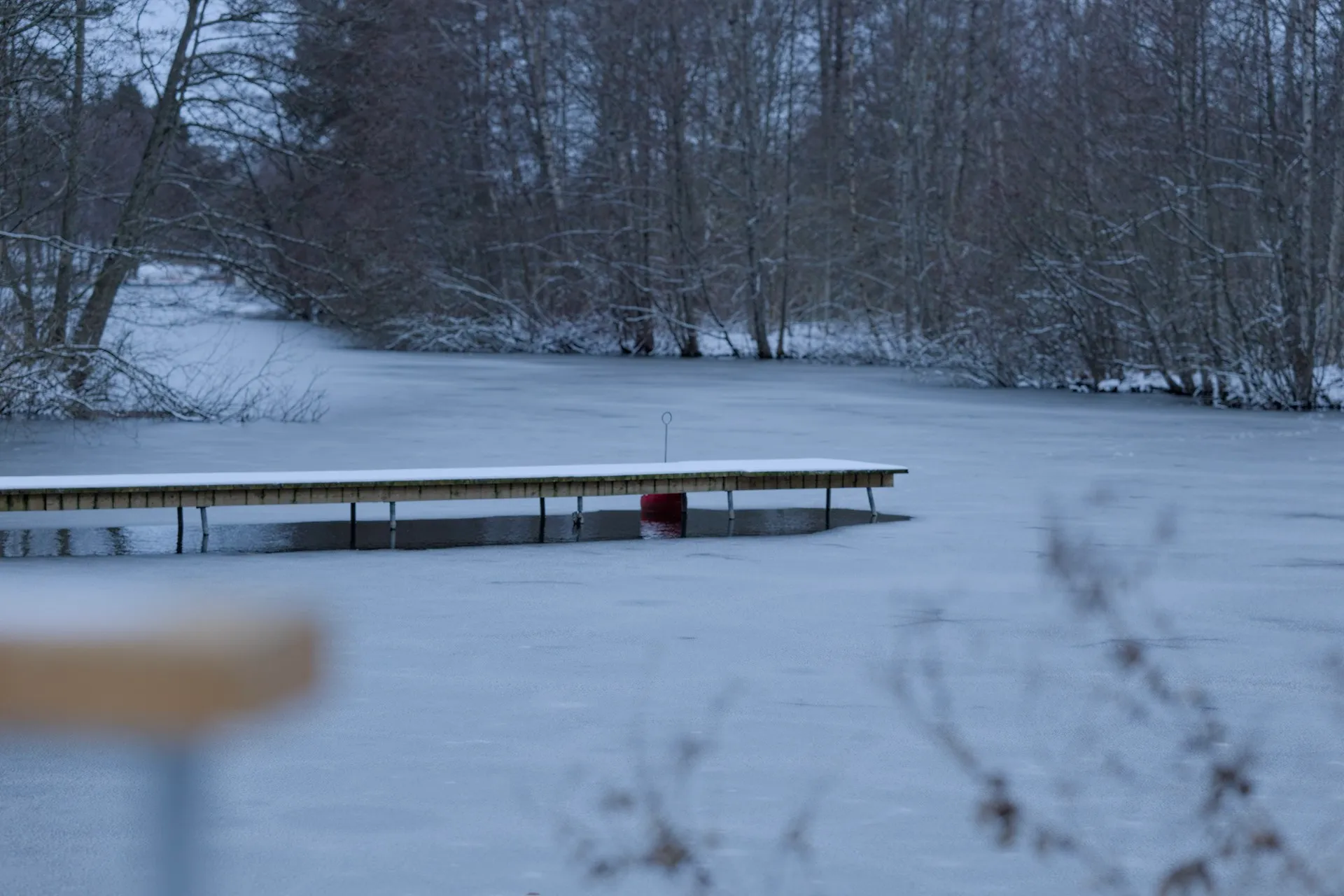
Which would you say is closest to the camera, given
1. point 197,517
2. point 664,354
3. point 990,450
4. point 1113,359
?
point 197,517

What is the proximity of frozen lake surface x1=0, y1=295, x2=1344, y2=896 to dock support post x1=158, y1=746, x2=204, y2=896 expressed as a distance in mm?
69

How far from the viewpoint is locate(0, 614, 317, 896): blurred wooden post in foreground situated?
123 centimetres

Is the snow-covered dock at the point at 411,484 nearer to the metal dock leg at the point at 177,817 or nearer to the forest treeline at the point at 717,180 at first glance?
the forest treeline at the point at 717,180

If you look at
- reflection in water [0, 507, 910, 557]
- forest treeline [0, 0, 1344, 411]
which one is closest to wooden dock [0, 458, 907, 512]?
reflection in water [0, 507, 910, 557]

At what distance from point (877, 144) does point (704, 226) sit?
27.1 feet

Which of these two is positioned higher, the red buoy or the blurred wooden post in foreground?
the blurred wooden post in foreground

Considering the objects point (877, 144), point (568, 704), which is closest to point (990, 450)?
point (568, 704)

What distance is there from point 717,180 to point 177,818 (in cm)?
4144

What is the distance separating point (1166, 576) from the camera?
31.4ft

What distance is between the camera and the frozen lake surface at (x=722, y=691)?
15.2 ft

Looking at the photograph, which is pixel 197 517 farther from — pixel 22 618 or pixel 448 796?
pixel 22 618

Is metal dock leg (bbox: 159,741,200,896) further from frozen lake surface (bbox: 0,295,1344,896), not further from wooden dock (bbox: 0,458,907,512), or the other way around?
wooden dock (bbox: 0,458,907,512)

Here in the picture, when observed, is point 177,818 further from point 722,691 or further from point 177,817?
point 722,691

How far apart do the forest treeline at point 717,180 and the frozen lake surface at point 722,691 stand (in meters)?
5.03
